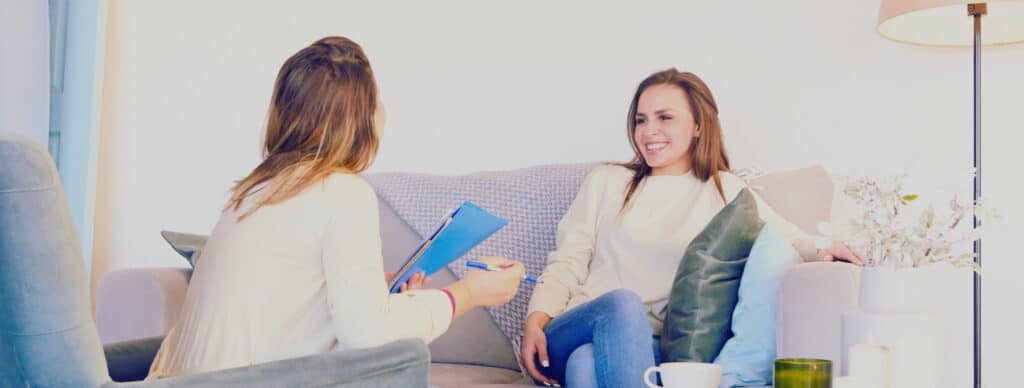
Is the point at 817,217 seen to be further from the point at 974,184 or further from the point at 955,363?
the point at 955,363

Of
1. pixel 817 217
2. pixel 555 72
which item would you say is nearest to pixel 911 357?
pixel 817 217

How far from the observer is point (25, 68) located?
10.00 feet

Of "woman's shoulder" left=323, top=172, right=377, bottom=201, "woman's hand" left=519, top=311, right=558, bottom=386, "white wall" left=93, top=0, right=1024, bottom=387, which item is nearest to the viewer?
"woman's shoulder" left=323, top=172, right=377, bottom=201

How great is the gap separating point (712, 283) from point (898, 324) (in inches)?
21.3

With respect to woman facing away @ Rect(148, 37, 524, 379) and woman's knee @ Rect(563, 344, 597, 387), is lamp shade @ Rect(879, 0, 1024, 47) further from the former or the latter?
woman facing away @ Rect(148, 37, 524, 379)

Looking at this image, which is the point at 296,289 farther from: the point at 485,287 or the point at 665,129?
the point at 665,129

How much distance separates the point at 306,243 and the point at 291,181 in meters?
0.10

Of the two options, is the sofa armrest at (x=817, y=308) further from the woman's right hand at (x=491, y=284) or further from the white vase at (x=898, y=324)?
the woman's right hand at (x=491, y=284)

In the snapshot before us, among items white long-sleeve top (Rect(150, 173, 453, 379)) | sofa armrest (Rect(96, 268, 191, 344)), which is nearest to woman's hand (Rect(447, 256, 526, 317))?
white long-sleeve top (Rect(150, 173, 453, 379))

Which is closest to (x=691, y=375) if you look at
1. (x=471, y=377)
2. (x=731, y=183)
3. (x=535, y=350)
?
(x=535, y=350)

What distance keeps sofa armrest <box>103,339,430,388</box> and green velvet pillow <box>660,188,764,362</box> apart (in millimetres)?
651

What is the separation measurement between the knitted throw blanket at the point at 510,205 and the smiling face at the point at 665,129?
0.66 feet

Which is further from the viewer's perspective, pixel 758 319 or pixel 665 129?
pixel 665 129

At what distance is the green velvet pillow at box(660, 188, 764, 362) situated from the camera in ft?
5.99
